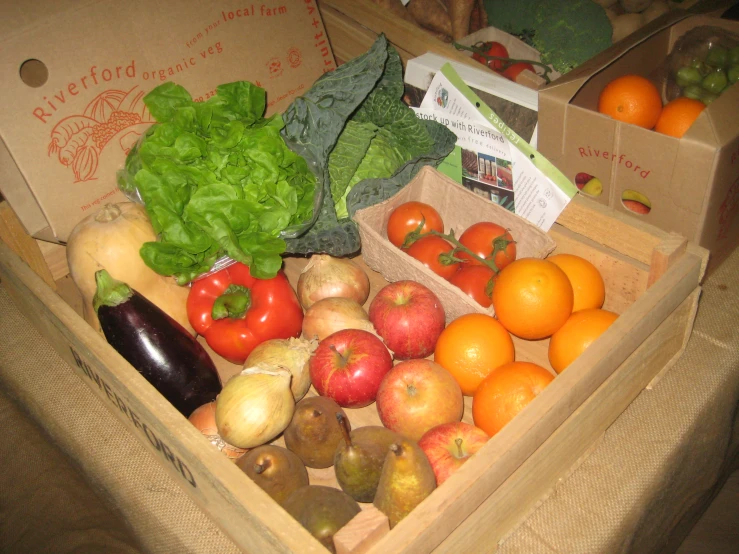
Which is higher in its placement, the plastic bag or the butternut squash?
the plastic bag

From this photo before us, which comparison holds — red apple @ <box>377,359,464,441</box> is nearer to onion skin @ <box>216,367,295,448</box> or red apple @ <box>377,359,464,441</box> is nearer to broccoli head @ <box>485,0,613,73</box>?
onion skin @ <box>216,367,295,448</box>

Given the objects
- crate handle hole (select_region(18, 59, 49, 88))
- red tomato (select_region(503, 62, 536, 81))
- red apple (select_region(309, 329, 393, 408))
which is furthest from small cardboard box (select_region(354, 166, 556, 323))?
crate handle hole (select_region(18, 59, 49, 88))

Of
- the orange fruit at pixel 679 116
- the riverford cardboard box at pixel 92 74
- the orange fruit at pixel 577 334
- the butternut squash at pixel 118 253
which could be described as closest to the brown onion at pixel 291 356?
Result: the butternut squash at pixel 118 253

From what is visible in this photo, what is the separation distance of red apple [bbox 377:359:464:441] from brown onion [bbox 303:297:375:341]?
Result: 13cm

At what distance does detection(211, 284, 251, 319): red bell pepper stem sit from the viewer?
2.98 feet

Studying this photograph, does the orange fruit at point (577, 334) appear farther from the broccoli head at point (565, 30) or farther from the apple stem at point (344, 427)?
the broccoli head at point (565, 30)

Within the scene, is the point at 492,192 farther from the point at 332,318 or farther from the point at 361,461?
the point at 361,461

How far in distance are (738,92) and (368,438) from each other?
0.73 m

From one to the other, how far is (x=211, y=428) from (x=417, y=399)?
292mm

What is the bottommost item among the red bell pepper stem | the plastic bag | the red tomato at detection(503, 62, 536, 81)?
the red bell pepper stem

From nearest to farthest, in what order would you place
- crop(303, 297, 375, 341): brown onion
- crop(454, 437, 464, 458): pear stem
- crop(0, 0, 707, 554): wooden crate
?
crop(0, 0, 707, 554): wooden crate, crop(454, 437, 464, 458): pear stem, crop(303, 297, 375, 341): brown onion

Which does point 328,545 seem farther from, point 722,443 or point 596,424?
point 722,443

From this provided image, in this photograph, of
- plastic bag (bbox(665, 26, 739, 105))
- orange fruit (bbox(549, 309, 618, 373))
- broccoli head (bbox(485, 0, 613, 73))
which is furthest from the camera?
broccoli head (bbox(485, 0, 613, 73))

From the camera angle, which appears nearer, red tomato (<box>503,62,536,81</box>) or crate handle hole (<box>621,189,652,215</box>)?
crate handle hole (<box>621,189,652,215</box>)
